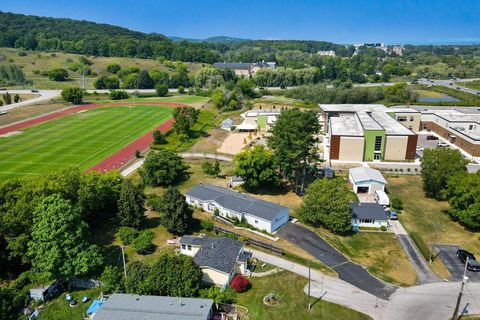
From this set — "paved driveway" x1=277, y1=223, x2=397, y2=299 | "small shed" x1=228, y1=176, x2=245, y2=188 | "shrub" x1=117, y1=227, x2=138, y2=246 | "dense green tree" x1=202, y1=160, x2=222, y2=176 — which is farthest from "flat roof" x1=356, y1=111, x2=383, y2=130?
"shrub" x1=117, y1=227, x2=138, y2=246

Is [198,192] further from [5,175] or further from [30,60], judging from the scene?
[30,60]

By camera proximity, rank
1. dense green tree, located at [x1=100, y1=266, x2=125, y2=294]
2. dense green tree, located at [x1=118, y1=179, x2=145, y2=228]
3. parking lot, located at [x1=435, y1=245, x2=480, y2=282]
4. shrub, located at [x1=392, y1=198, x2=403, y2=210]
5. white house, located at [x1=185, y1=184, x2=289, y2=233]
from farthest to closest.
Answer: shrub, located at [x1=392, y1=198, x2=403, y2=210] < white house, located at [x1=185, y1=184, x2=289, y2=233] < dense green tree, located at [x1=118, y1=179, x2=145, y2=228] < parking lot, located at [x1=435, y1=245, x2=480, y2=282] < dense green tree, located at [x1=100, y1=266, x2=125, y2=294]

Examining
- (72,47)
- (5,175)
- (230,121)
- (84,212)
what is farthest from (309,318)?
(72,47)

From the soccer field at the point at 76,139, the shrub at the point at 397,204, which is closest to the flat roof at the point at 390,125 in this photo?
the shrub at the point at 397,204

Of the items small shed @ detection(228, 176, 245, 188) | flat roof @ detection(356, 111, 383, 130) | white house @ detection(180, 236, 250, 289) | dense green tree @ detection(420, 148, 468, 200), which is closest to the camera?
white house @ detection(180, 236, 250, 289)

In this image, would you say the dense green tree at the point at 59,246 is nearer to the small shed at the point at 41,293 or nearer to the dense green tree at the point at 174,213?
the small shed at the point at 41,293

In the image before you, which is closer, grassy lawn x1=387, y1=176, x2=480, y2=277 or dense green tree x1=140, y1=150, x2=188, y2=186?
grassy lawn x1=387, y1=176, x2=480, y2=277

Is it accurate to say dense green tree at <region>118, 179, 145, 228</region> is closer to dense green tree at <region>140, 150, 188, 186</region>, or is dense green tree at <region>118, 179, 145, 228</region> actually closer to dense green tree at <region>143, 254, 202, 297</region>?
dense green tree at <region>140, 150, 188, 186</region>
